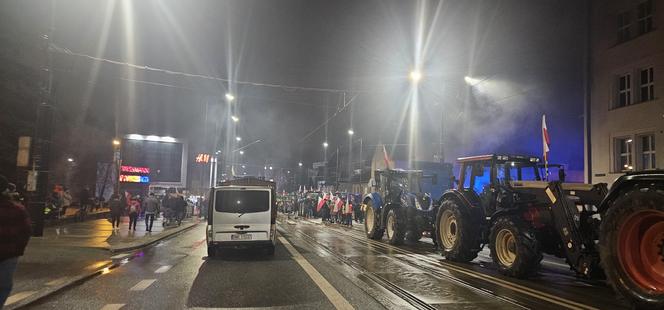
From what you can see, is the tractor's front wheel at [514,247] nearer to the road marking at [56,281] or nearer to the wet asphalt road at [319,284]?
the wet asphalt road at [319,284]

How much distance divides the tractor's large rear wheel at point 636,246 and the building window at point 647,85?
12.9 meters

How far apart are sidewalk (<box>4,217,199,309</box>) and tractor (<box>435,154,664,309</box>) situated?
7.82 meters

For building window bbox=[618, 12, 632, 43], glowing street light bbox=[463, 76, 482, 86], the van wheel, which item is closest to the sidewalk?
the van wheel

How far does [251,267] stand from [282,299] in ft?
11.0

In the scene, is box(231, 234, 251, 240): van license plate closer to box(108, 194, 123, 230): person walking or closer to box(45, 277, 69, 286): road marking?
box(45, 277, 69, 286): road marking

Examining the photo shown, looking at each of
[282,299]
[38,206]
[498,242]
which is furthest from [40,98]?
[498,242]

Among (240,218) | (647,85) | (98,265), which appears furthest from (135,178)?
(647,85)

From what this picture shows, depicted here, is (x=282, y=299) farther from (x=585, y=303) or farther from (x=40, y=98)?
(x=40, y=98)

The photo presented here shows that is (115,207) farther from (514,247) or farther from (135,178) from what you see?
(135,178)

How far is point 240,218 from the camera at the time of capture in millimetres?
11422

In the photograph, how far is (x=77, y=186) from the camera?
29344 mm

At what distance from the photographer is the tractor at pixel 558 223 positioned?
18.3 ft

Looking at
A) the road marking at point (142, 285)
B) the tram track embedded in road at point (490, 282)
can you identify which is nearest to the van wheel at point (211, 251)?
the road marking at point (142, 285)

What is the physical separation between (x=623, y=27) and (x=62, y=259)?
64.7 feet
